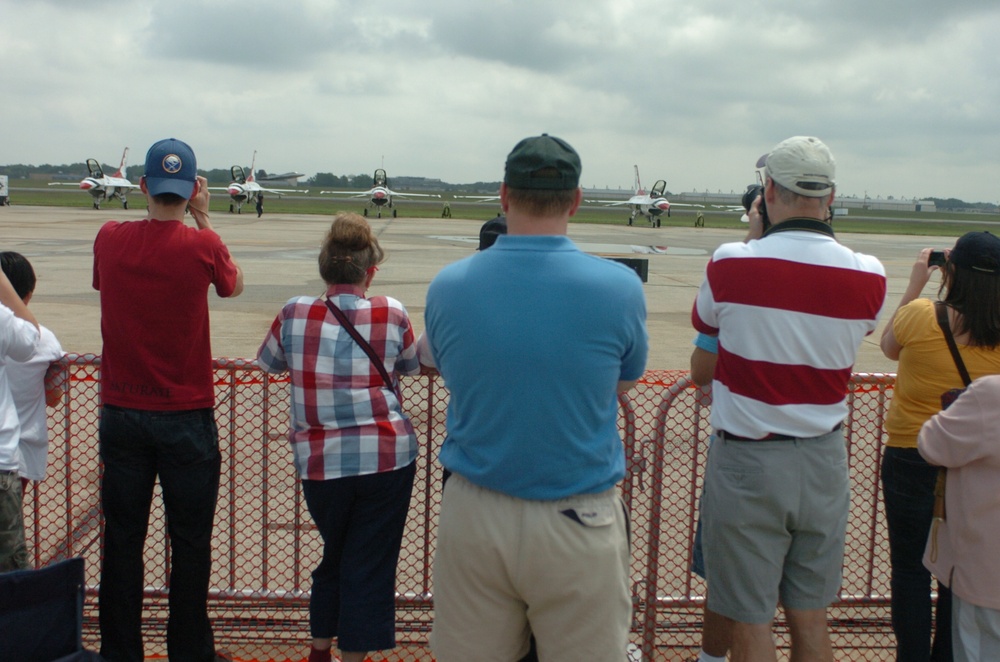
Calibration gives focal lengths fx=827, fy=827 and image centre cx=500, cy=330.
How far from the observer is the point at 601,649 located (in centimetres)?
231

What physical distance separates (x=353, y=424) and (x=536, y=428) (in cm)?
111

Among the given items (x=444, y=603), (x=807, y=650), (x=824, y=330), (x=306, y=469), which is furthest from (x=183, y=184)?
(x=807, y=650)

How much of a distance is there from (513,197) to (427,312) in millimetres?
439

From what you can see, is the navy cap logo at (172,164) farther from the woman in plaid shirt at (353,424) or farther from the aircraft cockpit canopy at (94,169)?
the aircraft cockpit canopy at (94,169)

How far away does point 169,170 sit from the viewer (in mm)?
3258

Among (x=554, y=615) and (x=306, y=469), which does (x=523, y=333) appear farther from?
(x=306, y=469)

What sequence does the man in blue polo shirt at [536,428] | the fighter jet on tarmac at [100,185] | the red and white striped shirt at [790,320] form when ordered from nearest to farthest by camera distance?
the man in blue polo shirt at [536,428] → the red and white striped shirt at [790,320] → the fighter jet on tarmac at [100,185]

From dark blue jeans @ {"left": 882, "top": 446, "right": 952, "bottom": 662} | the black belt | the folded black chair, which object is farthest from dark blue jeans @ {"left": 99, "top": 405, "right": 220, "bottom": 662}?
dark blue jeans @ {"left": 882, "top": 446, "right": 952, "bottom": 662}

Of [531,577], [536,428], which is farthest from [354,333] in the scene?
[531,577]

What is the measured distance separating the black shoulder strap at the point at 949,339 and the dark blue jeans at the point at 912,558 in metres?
0.36

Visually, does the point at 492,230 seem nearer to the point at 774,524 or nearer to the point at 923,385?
the point at 774,524

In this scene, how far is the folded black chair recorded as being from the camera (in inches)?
118

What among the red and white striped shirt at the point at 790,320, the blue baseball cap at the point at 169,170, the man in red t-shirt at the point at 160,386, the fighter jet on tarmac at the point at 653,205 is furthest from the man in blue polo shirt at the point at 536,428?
the fighter jet on tarmac at the point at 653,205

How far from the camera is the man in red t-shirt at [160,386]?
3.17m
